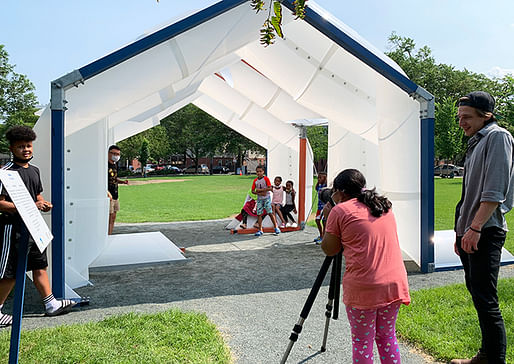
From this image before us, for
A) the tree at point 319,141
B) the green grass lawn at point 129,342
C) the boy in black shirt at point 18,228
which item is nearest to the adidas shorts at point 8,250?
the boy in black shirt at point 18,228

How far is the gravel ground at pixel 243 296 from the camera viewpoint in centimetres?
363

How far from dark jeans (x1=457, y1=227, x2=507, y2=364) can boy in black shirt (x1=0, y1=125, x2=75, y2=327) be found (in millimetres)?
3622

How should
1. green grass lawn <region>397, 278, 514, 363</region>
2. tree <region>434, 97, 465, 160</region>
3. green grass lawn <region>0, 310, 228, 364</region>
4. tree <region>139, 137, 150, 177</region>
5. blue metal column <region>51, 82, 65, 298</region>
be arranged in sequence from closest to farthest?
green grass lawn <region>0, 310, 228, 364</region>, green grass lawn <region>397, 278, 514, 363</region>, blue metal column <region>51, 82, 65, 298</region>, tree <region>434, 97, 465, 160</region>, tree <region>139, 137, 150, 177</region>

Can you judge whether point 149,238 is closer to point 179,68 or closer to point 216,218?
point 179,68

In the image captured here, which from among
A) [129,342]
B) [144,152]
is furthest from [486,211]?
[144,152]

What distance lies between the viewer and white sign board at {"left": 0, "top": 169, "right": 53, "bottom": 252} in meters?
2.62

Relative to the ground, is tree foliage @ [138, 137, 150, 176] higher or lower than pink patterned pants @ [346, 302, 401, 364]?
higher

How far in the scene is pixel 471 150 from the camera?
3057 mm

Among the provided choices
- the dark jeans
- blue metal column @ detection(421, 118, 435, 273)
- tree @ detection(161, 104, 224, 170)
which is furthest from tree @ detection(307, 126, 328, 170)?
the dark jeans

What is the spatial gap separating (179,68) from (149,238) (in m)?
3.84

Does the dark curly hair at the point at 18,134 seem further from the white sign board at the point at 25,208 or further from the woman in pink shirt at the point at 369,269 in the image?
the woman in pink shirt at the point at 369,269

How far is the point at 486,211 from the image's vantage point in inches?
109

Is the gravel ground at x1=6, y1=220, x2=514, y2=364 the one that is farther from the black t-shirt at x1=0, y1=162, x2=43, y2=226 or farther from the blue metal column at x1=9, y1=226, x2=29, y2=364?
the blue metal column at x1=9, y1=226, x2=29, y2=364

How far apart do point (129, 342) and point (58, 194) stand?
192 cm
